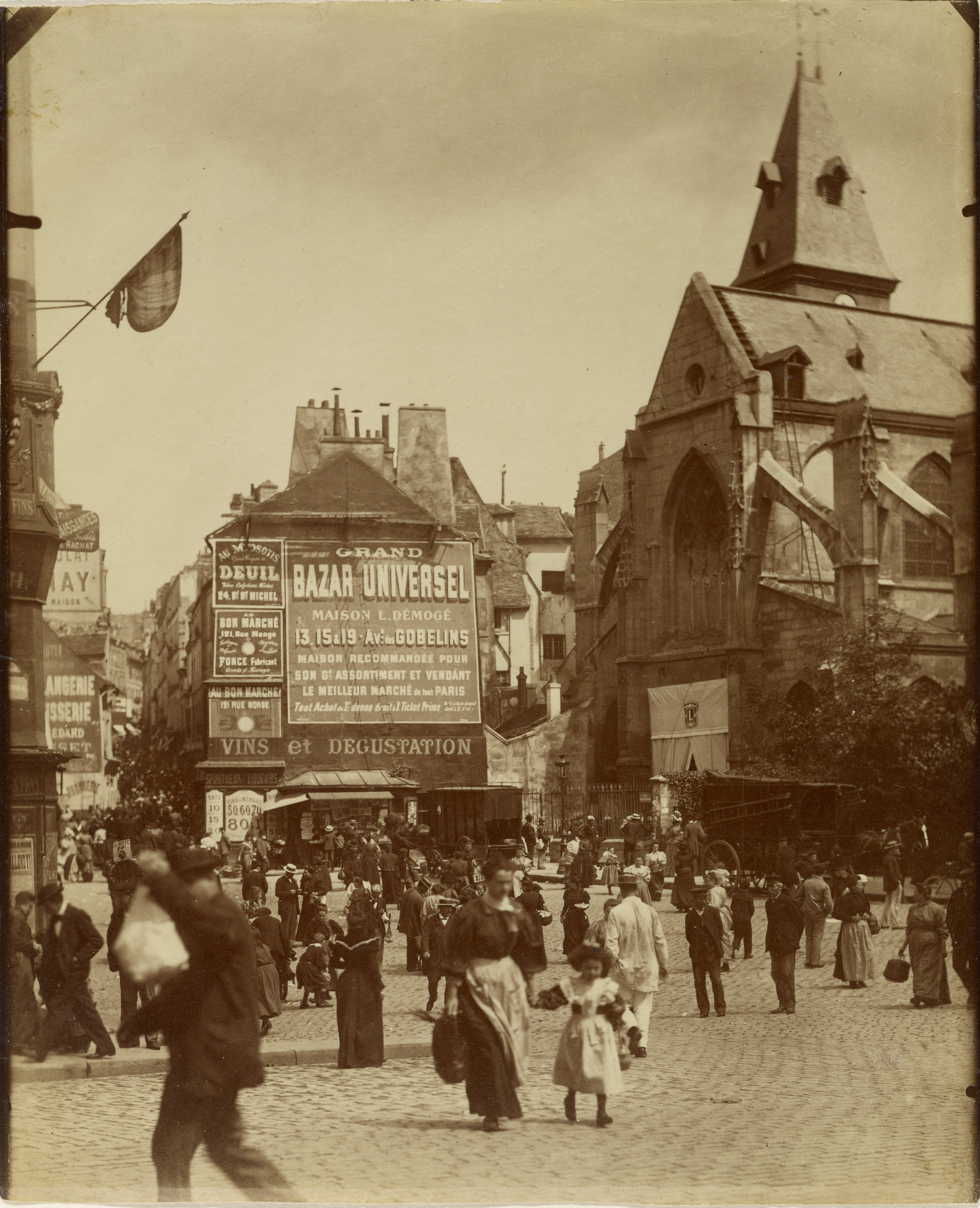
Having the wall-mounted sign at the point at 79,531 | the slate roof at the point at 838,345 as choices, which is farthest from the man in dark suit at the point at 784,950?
the slate roof at the point at 838,345

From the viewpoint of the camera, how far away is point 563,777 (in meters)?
40.9

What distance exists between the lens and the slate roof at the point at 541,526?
231 ft

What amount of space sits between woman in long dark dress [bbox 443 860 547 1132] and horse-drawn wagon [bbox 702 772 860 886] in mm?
16893

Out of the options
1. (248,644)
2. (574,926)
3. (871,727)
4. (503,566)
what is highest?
(503,566)

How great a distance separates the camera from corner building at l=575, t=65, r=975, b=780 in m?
39.4

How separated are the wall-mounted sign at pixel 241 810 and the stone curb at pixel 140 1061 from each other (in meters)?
22.5

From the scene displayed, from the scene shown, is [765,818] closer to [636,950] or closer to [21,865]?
[636,950]

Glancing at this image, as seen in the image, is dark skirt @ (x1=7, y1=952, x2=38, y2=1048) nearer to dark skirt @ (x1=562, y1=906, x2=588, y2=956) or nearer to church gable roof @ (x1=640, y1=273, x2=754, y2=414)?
dark skirt @ (x1=562, y1=906, x2=588, y2=956)

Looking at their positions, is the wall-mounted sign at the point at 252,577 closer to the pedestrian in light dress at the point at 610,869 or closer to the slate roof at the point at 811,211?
the pedestrian in light dress at the point at 610,869

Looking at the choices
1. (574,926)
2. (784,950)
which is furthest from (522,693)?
(784,950)

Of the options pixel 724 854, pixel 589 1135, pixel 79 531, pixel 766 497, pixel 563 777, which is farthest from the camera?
pixel 766 497

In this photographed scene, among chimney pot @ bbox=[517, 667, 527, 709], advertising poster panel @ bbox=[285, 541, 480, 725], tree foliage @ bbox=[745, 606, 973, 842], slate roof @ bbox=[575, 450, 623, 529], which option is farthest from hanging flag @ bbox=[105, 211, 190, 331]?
chimney pot @ bbox=[517, 667, 527, 709]

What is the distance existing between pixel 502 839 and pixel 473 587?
318 inches

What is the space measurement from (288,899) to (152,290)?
367 inches
